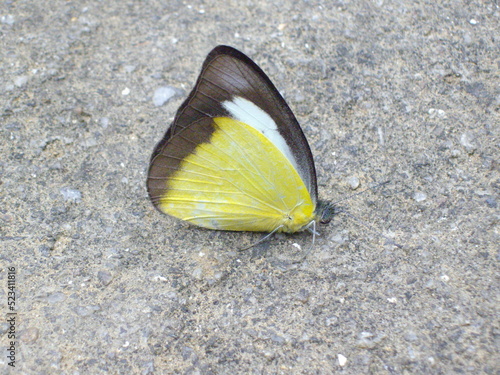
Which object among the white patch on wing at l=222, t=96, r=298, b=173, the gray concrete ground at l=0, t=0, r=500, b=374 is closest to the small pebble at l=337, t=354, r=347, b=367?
the gray concrete ground at l=0, t=0, r=500, b=374

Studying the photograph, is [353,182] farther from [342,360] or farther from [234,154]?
[342,360]

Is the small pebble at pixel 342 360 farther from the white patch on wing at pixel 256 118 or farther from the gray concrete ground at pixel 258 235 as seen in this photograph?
the white patch on wing at pixel 256 118

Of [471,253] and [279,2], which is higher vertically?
[279,2]

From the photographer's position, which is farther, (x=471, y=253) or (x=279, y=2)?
(x=279, y=2)

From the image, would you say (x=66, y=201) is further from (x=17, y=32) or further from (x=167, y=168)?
(x=17, y=32)

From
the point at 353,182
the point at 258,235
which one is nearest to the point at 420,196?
the point at 353,182

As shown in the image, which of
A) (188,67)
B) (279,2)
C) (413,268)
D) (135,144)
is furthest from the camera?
(279,2)

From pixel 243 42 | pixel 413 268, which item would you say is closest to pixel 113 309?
pixel 413 268
